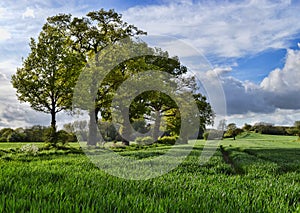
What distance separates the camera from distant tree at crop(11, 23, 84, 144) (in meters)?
28.2

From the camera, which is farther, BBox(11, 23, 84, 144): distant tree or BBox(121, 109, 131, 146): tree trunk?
BBox(121, 109, 131, 146): tree trunk

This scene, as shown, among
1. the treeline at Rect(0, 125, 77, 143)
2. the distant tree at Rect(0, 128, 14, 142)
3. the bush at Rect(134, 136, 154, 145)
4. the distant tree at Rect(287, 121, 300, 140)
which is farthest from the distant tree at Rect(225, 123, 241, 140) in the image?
the distant tree at Rect(0, 128, 14, 142)

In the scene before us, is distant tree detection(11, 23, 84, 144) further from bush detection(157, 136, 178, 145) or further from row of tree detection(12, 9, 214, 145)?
bush detection(157, 136, 178, 145)

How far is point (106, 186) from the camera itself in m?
6.21

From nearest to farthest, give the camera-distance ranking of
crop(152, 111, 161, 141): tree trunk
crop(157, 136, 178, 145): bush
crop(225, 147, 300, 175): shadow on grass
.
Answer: crop(225, 147, 300, 175): shadow on grass
crop(152, 111, 161, 141): tree trunk
crop(157, 136, 178, 145): bush

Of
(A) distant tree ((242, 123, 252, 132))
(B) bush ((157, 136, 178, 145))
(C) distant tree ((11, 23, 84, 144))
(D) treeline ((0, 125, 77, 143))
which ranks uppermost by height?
(C) distant tree ((11, 23, 84, 144))

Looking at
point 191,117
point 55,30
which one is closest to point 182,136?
point 191,117

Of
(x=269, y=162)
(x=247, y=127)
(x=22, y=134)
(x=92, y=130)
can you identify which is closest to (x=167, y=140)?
(x=92, y=130)

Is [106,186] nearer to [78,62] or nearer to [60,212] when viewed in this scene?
[60,212]

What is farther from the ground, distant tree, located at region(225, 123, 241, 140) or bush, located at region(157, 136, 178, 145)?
distant tree, located at region(225, 123, 241, 140)

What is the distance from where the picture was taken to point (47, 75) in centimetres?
2825

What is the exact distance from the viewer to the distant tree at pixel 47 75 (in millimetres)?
28203

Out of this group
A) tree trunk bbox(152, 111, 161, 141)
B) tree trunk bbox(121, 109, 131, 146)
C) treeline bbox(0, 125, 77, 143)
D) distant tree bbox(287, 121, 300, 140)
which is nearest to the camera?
tree trunk bbox(121, 109, 131, 146)

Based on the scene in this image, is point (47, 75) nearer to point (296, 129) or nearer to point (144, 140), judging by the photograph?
point (144, 140)
